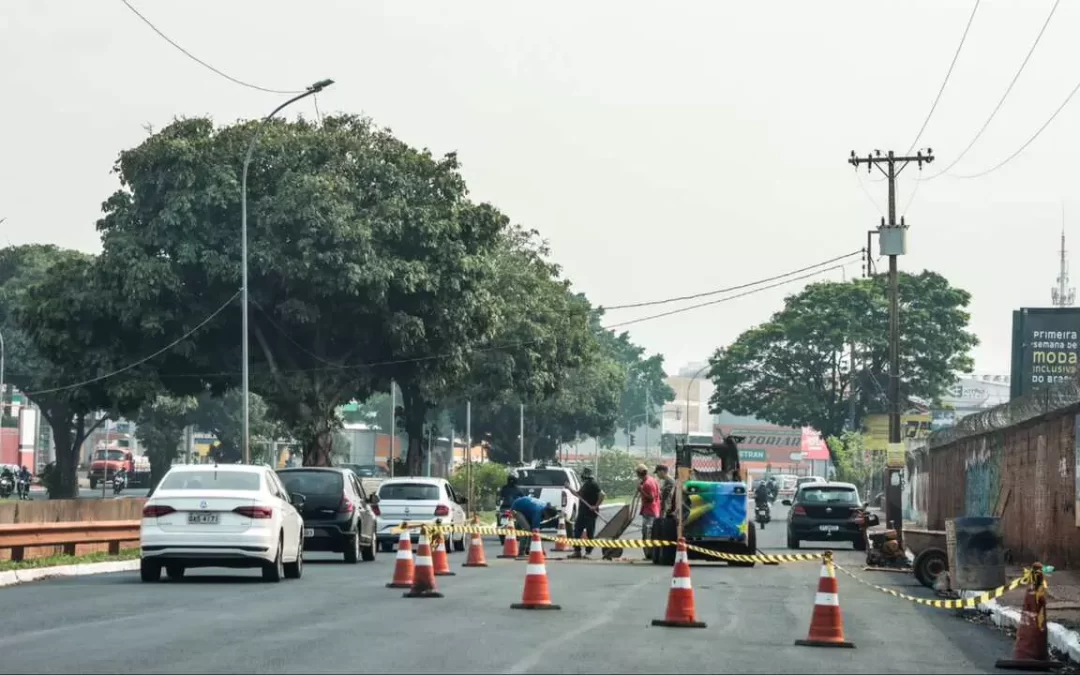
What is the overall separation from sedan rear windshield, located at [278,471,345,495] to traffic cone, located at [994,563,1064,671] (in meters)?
16.9

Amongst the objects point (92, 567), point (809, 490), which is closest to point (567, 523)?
point (809, 490)

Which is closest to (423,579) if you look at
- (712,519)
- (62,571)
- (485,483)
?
(62,571)

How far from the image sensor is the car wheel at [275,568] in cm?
2389

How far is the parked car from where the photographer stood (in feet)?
118

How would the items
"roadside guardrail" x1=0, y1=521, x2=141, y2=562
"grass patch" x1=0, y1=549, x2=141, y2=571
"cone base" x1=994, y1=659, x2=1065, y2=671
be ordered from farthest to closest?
"roadside guardrail" x1=0, y1=521, x2=141, y2=562
"grass patch" x1=0, y1=549, x2=141, y2=571
"cone base" x1=994, y1=659, x2=1065, y2=671

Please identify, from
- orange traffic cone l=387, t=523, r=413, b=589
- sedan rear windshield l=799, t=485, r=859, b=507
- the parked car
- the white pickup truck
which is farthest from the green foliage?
orange traffic cone l=387, t=523, r=413, b=589

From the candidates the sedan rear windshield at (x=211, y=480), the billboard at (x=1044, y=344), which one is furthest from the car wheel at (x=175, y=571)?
the billboard at (x=1044, y=344)

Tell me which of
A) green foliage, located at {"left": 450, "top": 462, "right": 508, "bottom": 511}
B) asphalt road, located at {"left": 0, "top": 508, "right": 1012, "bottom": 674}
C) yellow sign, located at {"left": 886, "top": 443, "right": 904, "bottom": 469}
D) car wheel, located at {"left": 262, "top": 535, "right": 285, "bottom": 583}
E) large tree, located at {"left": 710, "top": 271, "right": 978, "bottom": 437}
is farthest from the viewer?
large tree, located at {"left": 710, "top": 271, "right": 978, "bottom": 437}

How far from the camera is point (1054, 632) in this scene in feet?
55.2

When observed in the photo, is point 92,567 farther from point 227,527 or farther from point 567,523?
point 567,523

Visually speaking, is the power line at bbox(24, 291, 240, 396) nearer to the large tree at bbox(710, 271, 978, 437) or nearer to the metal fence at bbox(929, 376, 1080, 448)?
the metal fence at bbox(929, 376, 1080, 448)

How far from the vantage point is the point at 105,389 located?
5259cm

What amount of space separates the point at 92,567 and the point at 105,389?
25.6m

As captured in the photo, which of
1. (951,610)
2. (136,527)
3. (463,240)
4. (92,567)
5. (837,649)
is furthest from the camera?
(463,240)
